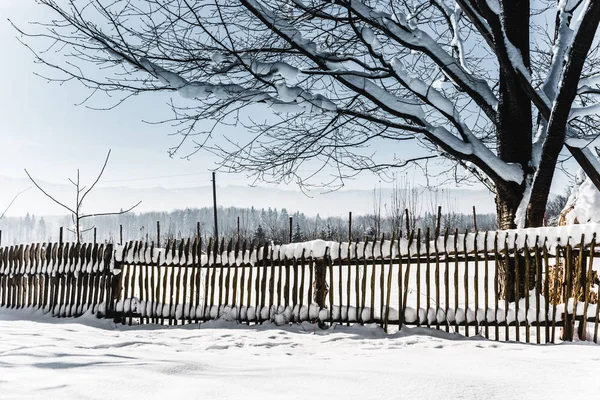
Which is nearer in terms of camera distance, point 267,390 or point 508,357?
point 267,390

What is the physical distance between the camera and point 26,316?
362 inches

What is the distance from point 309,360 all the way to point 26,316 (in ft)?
24.5

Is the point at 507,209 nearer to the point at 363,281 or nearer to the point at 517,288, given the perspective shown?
the point at 517,288

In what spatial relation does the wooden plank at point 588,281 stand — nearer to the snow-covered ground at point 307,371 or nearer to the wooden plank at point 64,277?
the snow-covered ground at point 307,371

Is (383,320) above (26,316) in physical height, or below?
above

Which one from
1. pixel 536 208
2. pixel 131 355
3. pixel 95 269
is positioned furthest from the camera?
pixel 95 269

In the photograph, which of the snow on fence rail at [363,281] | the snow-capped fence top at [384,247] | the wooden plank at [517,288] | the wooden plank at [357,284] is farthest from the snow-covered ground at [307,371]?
the snow-capped fence top at [384,247]

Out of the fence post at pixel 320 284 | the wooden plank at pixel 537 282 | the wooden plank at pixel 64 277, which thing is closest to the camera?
the wooden plank at pixel 537 282

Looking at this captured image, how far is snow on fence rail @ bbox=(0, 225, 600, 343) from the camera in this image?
572cm

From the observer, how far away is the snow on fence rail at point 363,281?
572cm

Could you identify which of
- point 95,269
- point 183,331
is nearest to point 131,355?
point 183,331

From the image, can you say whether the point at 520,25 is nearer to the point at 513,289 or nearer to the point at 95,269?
the point at 513,289

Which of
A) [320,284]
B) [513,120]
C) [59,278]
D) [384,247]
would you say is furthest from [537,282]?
[59,278]

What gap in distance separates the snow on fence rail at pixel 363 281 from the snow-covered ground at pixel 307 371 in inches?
23.4
